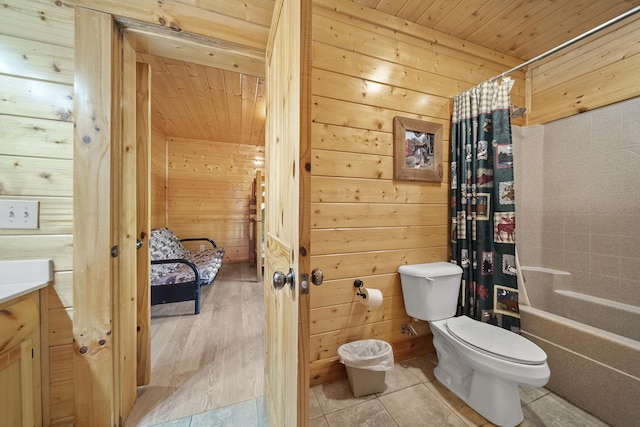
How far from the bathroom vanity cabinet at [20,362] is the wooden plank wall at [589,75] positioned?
12.1ft

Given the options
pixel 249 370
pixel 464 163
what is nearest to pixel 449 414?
pixel 249 370

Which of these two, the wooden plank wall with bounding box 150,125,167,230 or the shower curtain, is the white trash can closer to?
the shower curtain

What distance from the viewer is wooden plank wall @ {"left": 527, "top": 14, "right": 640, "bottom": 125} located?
1.59 meters

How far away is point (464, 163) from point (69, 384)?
8.80 feet

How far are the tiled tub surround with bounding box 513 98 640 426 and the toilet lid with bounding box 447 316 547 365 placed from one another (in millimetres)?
422

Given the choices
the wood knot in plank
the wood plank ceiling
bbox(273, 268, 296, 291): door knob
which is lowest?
the wood knot in plank

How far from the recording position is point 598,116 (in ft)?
5.72

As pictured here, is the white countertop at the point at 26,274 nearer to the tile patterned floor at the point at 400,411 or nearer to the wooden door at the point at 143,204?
the wooden door at the point at 143,204

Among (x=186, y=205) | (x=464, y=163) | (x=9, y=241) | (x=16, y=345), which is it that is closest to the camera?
(x=16, y=345)

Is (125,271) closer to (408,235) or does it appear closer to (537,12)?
(408,235)

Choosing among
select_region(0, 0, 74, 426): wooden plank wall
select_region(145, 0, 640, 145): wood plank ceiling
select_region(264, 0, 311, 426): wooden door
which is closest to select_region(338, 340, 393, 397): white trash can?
select_region(264, 0, 311, 426): wooden door

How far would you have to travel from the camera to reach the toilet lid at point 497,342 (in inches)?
42.8

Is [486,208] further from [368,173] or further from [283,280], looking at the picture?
[283,280]

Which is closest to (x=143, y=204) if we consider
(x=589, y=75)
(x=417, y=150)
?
(x=417, y=150)
